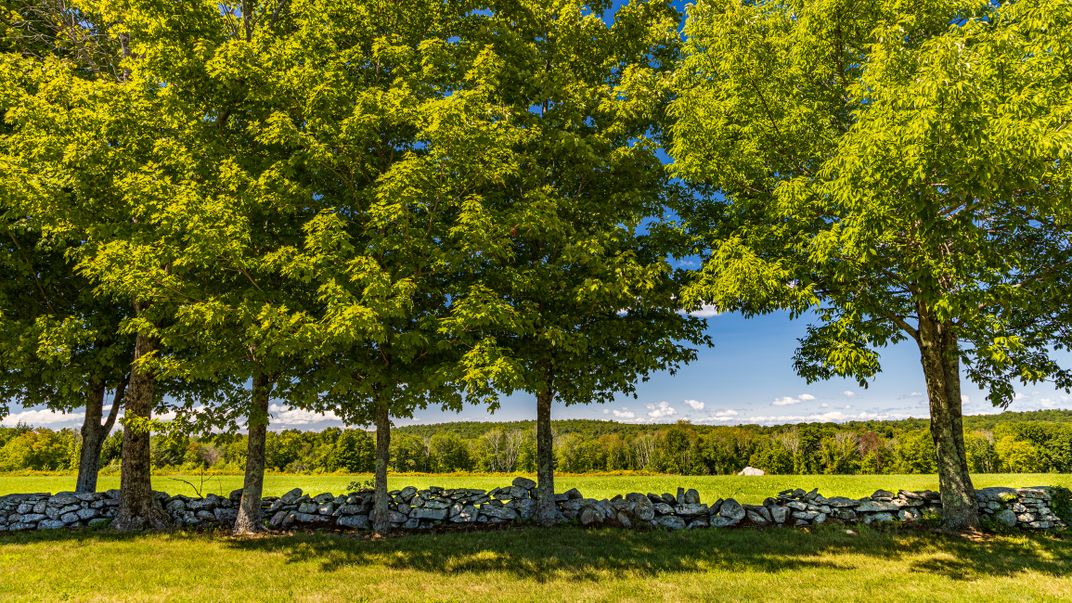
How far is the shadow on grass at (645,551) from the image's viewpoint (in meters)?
9.92

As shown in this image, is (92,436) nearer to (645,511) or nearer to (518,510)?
(518,510)

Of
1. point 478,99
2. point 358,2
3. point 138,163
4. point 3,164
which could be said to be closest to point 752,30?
point 478,99

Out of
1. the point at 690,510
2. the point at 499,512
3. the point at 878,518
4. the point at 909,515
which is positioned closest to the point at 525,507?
the point at 499,512

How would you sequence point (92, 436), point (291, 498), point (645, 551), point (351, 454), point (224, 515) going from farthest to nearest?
point (351, 454), point (92, 436), point (291, 498), point (224, 515), point (645, 551)

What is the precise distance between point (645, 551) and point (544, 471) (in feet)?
11.7

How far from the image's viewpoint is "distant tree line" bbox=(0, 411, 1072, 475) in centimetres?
5297

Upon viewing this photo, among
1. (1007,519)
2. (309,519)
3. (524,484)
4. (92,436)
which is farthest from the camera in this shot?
(92,436)

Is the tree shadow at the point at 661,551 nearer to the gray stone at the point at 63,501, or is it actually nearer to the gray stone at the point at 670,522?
the gray stone at the point at 670,522

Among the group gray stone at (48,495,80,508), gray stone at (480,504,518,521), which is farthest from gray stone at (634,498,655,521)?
gray stone at (48,495,80,508)

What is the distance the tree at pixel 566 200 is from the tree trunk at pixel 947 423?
588 cm

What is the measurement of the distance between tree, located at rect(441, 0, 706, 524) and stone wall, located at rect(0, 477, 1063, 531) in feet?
4.75

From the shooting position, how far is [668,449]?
62.6m

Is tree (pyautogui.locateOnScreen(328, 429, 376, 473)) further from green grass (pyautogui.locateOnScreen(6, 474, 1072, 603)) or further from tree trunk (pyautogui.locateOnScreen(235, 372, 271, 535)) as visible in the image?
green grass (pyautogui.locateOnScreen(6, 474, 1072, 603))

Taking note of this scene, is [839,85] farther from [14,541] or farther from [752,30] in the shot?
[14,541]
